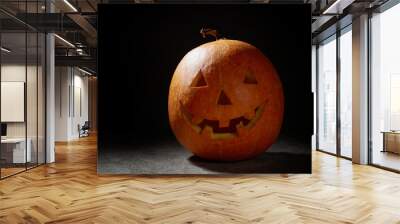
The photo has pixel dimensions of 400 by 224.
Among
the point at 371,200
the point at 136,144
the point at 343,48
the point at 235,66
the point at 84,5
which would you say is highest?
the point at 84,5

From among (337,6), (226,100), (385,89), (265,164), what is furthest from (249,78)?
(385,89)

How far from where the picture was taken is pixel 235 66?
13.1 feet

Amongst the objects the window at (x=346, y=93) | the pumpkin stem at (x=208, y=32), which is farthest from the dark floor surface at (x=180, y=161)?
the window at (x=346, y=93)

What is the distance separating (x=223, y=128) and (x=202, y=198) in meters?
0.80

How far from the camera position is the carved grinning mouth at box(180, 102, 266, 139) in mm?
4039

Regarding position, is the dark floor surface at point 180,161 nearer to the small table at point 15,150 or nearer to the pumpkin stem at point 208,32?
the pumpkin stem at point 208,32

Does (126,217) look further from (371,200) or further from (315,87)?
(315,87)

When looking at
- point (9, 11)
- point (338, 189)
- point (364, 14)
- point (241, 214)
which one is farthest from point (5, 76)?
point (364, 14)

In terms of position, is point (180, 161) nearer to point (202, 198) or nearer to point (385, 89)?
point (202, 198)

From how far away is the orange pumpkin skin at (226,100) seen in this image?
3975 mm

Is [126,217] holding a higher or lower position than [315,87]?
lower

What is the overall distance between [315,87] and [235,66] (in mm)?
5463

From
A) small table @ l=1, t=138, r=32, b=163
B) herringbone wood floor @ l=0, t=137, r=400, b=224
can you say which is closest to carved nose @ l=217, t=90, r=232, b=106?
herringbone wood floor @ l=0, t=137, r=400, b=224

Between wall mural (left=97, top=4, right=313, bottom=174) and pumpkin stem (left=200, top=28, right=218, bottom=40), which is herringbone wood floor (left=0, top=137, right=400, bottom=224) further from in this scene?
pumpkin stem (left=200, top=28, right=218, bottom=40)
